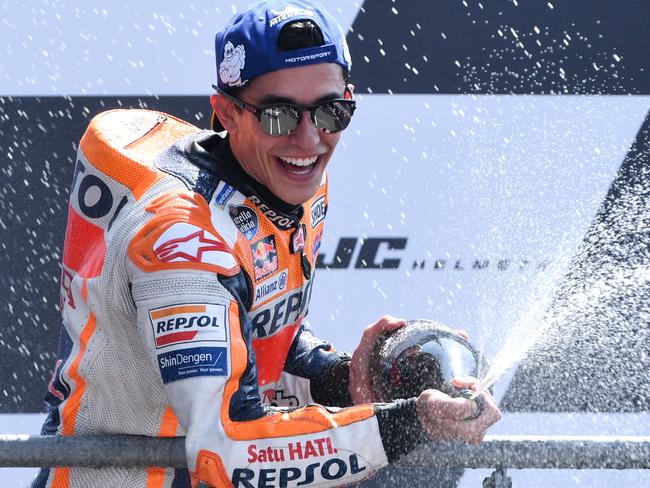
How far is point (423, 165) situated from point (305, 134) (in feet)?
4.61

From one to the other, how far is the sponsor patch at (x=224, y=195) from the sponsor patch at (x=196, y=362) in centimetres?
35

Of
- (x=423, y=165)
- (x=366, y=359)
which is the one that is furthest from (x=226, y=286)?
(x=423, y=165)

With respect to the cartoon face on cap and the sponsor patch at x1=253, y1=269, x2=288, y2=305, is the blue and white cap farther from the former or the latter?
the sponsor patch at x1=253, y1=269, x2=288, y2=305

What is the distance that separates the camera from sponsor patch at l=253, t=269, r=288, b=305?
222 centimetres

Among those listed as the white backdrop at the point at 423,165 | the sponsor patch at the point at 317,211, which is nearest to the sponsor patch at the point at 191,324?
the sponsor patch at the point at 317,211

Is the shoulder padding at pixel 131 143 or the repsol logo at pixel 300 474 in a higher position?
the shoulder padding at pixel 131 143

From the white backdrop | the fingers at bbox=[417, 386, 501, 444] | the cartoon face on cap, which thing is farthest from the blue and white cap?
the white backdrop

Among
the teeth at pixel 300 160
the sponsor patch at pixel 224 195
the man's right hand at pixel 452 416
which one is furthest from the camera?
the teeth at pixel 300 160

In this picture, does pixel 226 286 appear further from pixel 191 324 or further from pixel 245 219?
pixel 245 219

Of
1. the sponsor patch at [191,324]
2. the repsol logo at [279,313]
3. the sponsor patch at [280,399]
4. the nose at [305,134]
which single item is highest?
the nose at [305,134]

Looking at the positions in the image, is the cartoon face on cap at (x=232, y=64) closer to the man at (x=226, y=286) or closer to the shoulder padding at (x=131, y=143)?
the man at (x=226, y=286)

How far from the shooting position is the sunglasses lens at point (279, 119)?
7.22 feet

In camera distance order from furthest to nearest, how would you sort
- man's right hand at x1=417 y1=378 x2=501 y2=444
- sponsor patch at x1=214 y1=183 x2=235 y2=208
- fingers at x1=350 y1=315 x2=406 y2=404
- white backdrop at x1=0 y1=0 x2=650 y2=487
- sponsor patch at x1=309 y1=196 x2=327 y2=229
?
white backdrop at x1=0 y1=0 x2=650 y2=487, sponsor patch at x1=309 y1=196 x2=327 y2=229, fingers at x1=350 y1=315 x2=406 y2=404, sponsor patch at x1=214 y1=183 x2=235 y2=208, man's right hand at x1=417 y1=378 x2=501 y2=444

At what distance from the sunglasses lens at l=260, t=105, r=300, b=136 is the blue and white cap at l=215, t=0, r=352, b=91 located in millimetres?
79
